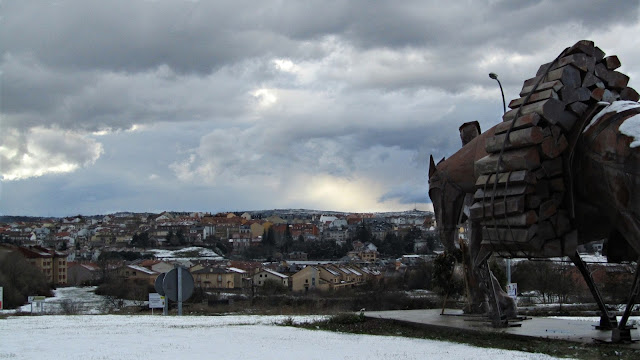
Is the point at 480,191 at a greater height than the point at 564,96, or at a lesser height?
lesser

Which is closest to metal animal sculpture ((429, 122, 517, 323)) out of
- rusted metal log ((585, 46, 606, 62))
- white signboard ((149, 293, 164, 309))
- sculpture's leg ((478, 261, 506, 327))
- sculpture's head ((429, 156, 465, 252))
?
sculpture's head ((429, 156, 465, 252))

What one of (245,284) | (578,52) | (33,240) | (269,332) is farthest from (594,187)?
(33,240)

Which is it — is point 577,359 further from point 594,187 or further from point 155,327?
point 155,327

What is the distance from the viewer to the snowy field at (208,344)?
12.7 metres

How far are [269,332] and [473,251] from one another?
15.9ft

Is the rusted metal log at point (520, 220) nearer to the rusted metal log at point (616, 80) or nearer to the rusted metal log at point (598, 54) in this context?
the rusted metal log at point (616, 80)

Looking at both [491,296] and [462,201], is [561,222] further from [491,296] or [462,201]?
[462,201]

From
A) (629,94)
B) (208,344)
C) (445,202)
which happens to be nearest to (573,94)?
(629,94)

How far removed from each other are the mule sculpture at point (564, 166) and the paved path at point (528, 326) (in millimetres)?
1092

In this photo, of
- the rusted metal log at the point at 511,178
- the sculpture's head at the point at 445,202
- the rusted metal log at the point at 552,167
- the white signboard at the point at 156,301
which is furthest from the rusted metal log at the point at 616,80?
the white signboard at the point at 156,301

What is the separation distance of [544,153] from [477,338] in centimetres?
405

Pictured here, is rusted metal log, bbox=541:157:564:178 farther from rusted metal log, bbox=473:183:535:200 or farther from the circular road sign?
the circular road sign

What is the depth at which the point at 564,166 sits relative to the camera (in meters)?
12.7

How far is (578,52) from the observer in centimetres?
1341
